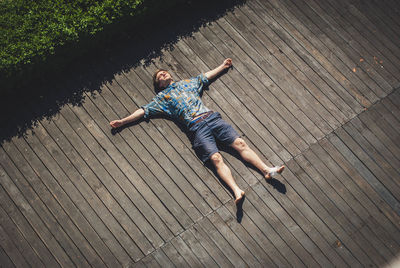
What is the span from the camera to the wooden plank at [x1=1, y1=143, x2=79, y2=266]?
3.85m

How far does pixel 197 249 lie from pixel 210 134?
74.7 inches

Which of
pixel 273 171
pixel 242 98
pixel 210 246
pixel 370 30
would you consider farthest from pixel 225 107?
pixel 370 30

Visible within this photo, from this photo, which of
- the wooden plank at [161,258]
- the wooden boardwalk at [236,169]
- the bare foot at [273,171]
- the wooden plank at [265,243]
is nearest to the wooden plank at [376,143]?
the wooden boardwalk at [236,169]

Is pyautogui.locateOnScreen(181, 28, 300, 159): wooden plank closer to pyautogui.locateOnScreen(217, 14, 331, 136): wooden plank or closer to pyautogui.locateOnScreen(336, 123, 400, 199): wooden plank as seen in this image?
pyautogui.locateOnScreen(217, 14, 331, 136): wooden plank

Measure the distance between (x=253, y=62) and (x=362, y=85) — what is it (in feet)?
7.10

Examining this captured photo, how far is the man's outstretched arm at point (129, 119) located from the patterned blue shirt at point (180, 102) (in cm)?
9

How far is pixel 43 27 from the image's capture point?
4.05 meters

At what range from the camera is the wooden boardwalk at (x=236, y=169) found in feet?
12.8

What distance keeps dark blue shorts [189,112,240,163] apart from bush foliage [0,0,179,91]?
2.46m

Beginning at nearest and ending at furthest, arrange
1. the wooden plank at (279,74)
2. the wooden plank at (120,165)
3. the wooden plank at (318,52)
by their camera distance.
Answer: the wooden plank at (120,165) → the wooden plank at (279,74) → the wooden plank at (318,52)

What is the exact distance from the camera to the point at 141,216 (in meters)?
3.98

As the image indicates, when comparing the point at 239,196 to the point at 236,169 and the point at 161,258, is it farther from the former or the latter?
the point at 161,258

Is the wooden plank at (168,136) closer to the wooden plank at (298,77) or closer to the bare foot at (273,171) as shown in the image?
the bare foot at (273,171)

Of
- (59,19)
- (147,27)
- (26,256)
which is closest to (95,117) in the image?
(59,19)
